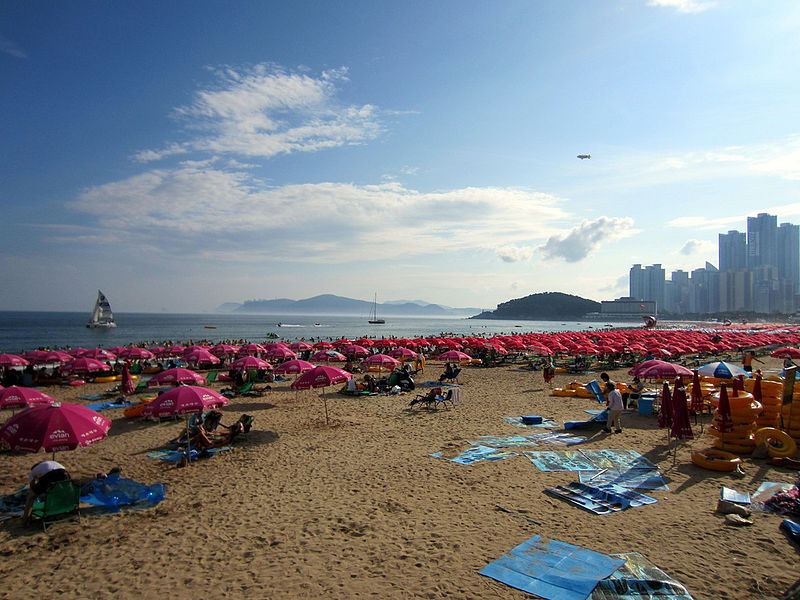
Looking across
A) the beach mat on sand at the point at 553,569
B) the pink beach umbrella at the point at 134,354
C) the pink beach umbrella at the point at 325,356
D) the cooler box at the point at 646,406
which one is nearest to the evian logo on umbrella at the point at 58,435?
the beach mat on sand at the point at 553,569

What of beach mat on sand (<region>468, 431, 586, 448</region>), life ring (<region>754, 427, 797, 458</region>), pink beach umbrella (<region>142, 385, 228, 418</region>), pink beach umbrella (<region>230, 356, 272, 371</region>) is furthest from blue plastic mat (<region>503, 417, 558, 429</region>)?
pink beach umbrella (<region>230, 356, 272, 371</region>)

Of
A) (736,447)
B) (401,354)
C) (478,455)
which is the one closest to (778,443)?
(736,447)

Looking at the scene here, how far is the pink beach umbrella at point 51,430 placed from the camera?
6.39 m

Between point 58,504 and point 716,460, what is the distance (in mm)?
10601

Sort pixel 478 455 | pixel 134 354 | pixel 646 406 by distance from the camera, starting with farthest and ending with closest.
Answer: pixel 134 354
pixel 646 406
pixel 478 455

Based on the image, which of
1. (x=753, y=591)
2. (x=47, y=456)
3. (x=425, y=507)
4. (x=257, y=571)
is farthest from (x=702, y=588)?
(x=47, y=456)

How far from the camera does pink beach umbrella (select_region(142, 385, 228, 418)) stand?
8891 mm

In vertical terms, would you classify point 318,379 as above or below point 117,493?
above

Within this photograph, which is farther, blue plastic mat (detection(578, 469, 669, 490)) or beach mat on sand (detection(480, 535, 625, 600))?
blue plastic mat (detection(578, 469, 669, 490))

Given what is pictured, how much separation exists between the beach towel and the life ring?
18.5 feet

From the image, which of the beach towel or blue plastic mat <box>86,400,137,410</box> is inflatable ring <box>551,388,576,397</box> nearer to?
the beach towel

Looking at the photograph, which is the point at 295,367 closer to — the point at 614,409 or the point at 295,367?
the point at 295,367

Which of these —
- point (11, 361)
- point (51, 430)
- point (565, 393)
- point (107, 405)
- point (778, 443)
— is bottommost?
point (107, 405)

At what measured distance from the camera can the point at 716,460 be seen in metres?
8.04
